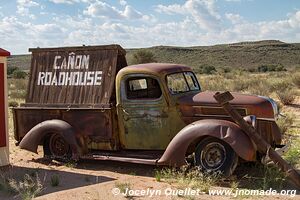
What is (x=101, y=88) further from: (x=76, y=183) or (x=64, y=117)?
(x=76, y=183)

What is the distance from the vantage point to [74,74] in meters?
8.71

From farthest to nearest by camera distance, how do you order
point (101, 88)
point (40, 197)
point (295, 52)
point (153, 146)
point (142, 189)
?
point (295, 52) < point (101, 88) < point (153, 146) < point (142, 189) < point (40, 197)

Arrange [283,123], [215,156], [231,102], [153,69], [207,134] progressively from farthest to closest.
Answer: [283,123]
[153,69]
[231,102]
[215,156]
[207,134]

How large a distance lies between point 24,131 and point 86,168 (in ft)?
5.22

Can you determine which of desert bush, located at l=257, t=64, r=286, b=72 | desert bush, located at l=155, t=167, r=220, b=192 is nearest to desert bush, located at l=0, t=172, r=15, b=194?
desert bush, located at l=155, t=167, r=220, b=192

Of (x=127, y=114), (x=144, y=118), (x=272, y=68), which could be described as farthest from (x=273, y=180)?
(x=272, y=68)

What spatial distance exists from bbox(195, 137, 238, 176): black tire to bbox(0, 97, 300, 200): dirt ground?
0.65m

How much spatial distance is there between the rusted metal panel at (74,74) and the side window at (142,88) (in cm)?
35

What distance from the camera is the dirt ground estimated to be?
20.8 feet

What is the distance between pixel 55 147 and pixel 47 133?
0.36 metres

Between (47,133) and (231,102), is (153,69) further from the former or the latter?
(47,133)

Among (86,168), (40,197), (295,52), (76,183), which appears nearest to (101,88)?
(86,168)

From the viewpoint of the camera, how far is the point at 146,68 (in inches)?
315

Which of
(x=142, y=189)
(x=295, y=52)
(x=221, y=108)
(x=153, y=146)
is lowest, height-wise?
(x=142, y=189)
